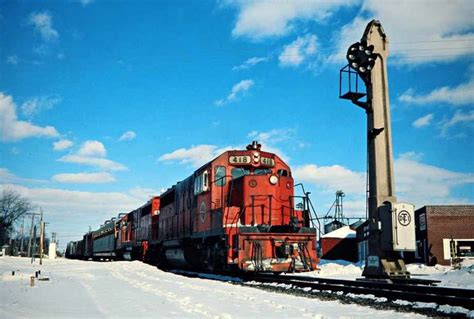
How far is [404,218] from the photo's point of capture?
12.8 metres

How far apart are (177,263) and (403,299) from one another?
13.1m

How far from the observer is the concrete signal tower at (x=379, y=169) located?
12734mm

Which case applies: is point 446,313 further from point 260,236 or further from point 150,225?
point 150,225

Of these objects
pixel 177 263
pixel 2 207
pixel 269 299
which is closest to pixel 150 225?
pixel 177 263

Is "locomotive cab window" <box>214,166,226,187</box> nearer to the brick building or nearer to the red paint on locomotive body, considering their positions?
the red paint on locomotive body

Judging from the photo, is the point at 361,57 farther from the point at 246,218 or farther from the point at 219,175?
the point at 246,218

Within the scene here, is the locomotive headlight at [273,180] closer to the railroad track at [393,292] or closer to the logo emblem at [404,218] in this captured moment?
the railroad track at [393,292]

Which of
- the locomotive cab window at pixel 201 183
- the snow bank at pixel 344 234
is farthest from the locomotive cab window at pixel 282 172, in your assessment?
the snow bank at pixel 344 234

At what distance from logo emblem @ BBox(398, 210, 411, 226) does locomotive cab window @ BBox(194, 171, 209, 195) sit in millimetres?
6652

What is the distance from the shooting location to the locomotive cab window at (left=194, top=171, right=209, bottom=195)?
16.4 m

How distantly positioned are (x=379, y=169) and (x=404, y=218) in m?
1.64

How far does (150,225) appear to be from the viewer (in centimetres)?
2673

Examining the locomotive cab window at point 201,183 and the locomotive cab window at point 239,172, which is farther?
the locomotive cab window at point 201,183

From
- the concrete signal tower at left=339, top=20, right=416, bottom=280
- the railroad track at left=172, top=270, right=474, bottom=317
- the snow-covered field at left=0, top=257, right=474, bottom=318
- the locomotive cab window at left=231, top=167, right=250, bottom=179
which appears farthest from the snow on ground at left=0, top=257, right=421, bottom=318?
the locomotive cab window at left=231, top=167, right=250, bottom=179
